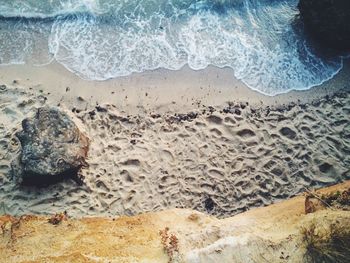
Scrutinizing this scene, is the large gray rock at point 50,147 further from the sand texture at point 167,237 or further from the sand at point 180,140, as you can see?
the sand texture at point 167,237

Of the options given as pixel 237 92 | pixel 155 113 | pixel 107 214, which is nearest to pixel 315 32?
pixel 237 92

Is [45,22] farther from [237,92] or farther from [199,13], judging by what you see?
[237,92]

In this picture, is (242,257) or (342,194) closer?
(242,257)

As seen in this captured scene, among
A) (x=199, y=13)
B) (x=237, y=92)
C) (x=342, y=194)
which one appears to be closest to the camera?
(x=342, y=194)

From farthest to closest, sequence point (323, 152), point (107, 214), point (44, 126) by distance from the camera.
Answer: point (323, 152) < point (44, 126) < point (107, 214)

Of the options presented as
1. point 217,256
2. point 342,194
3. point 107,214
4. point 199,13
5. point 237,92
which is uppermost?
point 199,13

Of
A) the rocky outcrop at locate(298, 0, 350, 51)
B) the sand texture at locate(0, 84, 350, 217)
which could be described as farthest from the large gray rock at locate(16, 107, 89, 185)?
the rocky outcrop at locate(298, 0, 350, 51)

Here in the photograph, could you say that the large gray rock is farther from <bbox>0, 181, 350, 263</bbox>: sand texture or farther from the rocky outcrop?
the rocky outcrop
